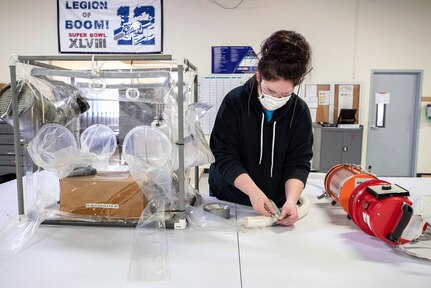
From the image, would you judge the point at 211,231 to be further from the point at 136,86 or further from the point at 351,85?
the point at 351,85

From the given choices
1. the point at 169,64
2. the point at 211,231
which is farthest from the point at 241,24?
the point at 211,231

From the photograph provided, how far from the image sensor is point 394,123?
13.6 feet

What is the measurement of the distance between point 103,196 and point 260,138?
617 mm

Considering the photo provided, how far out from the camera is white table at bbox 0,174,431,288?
71cm

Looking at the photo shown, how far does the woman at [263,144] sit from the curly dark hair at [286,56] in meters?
0.07

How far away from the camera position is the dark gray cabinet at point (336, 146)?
12.0 feet

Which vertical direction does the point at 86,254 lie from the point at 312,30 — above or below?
below

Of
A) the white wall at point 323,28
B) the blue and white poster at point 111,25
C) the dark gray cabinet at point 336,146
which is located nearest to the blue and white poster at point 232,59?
the white wall at point 323,28

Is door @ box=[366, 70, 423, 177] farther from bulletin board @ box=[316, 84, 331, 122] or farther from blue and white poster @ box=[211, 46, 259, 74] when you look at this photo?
blue and white poster @ box=[211, 46, 259, 74]

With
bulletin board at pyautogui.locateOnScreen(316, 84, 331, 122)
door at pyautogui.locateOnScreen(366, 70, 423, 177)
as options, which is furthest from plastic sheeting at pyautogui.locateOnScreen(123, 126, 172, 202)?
door at pyautogui.locateOnScreen(366, 70, 423, 177)

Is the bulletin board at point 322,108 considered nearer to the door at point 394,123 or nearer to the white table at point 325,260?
the door at point 394,123

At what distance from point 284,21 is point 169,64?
3.34m

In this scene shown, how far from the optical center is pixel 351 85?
3.99m

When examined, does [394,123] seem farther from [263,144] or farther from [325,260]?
[325,260]
